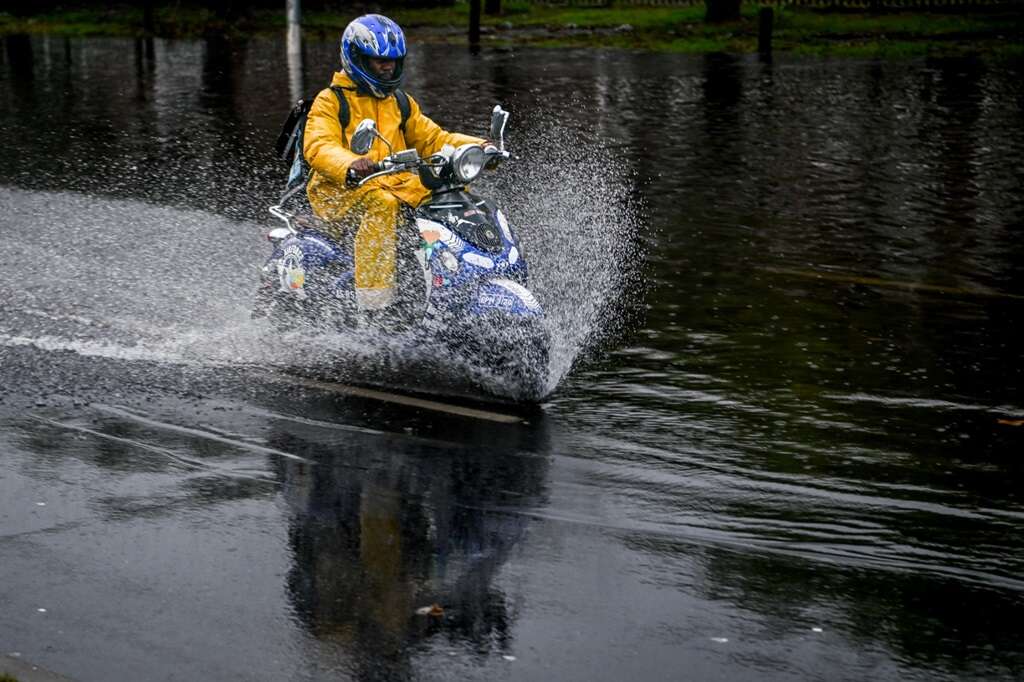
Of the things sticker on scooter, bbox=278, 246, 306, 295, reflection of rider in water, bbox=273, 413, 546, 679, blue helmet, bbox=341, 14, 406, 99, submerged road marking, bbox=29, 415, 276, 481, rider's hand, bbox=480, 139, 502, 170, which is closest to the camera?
reflection of rider in water, bbox=273, 413, 546, 679

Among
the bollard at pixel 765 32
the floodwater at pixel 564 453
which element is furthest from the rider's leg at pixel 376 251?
the bollard at pixel 765 32

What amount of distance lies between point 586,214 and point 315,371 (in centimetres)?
578

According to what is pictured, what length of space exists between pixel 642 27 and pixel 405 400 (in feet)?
93.7

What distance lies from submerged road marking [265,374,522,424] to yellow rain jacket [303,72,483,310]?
0.48m

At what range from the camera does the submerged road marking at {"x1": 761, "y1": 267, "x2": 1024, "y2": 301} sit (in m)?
10.6

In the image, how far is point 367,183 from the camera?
28.0ft

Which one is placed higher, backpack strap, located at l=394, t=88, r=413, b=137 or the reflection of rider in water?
backpack strap, located at l=394, t=88, r=413, b=137

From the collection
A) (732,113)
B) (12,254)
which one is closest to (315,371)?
(12,254)

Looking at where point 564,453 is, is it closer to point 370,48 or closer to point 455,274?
point 455,274

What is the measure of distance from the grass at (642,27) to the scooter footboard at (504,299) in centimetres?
2324

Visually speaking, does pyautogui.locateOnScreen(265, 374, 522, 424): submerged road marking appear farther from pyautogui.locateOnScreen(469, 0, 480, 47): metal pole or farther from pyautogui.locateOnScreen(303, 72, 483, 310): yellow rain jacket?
pyautogui.locateOnScreen(469, 0, 480, 47): metal pole

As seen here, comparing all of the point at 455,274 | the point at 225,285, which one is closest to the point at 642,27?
the point at 225,285

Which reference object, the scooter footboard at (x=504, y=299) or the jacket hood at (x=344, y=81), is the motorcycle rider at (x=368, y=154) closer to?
the jacket hood at (x=344, y=81)

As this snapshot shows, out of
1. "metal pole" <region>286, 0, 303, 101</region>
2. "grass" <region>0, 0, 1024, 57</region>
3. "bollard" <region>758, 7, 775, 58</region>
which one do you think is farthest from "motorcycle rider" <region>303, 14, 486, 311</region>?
"grass" <region>0, 0, 1024, 57</region>
